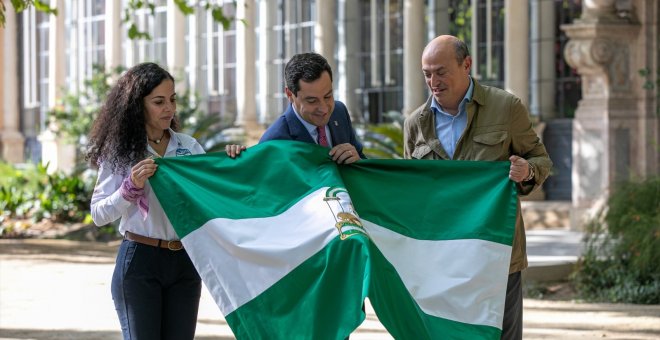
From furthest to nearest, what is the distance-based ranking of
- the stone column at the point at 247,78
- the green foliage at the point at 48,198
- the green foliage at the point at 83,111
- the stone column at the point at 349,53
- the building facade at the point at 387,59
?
the stone column at the point at 349,53 → the stone column at the point at 247,78 → the green foliage at the point at 83,111 → the green foliage at the point at 48,198 → the building facade at the point at 387,59

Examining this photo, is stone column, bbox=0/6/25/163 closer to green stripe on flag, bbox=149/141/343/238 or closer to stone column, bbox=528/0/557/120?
stone column, bbox=528/0/557/120

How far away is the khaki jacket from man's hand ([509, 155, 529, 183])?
51 millimetres

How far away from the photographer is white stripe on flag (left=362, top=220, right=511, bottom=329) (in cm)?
598

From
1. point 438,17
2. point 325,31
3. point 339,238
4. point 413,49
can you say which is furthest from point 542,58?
point 339,238

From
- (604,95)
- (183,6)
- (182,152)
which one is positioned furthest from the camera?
(604,95)

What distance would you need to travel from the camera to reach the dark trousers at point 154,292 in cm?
592

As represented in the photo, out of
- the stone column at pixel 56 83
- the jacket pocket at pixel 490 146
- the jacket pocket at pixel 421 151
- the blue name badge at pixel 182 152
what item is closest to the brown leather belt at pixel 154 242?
the blue name badge at pixel 182 152

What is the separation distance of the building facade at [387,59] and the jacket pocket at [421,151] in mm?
9035

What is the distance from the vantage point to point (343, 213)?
5.86 meters

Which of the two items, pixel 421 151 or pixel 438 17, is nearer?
pixel 421 151

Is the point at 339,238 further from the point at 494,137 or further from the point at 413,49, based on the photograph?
the point at 413,49

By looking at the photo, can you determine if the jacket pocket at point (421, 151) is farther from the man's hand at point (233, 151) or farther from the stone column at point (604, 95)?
the stone column at point (604, 95)

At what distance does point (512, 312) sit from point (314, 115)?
1.26 m

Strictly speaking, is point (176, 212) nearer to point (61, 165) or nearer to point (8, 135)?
point (61, 165)
